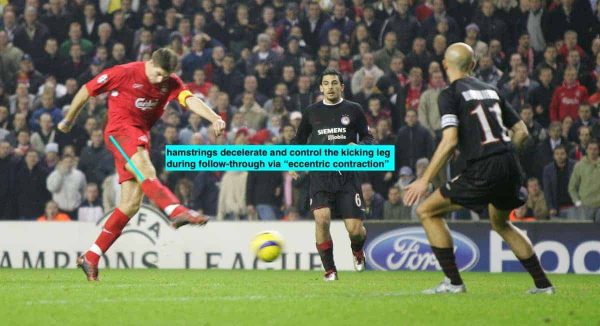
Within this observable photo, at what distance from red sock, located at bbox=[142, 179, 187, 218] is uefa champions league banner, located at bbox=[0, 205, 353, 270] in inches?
229

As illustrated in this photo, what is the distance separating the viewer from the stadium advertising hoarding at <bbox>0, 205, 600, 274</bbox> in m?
16.8

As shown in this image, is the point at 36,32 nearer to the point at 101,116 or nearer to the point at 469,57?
the point at 101,116

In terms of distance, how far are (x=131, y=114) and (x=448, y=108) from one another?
3.68 metres

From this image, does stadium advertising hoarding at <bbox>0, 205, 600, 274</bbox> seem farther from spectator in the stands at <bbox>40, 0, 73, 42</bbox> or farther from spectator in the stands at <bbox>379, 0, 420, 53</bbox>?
spectator in the stands at <bbox>40, 0, 73, 42</bbox>

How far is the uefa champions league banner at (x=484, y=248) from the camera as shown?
16.6 metres

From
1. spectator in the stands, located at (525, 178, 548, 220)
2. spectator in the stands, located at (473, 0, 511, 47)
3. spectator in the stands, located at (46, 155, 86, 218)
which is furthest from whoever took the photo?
spectator in the stands, located at (473, 0, 511, 47)

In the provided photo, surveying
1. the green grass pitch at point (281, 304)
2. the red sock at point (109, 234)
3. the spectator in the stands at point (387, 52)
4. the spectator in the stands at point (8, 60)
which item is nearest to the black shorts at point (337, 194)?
the green grass pitch at point (281, 304)

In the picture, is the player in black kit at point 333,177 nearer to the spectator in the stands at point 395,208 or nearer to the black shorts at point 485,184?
the black shorts at point 485,184

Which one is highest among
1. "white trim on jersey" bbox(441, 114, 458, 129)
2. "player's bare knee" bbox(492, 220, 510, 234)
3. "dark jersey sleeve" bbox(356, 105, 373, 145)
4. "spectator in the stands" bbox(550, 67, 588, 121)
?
"spectator in the stands" bbox(550, 67, 588, 121)

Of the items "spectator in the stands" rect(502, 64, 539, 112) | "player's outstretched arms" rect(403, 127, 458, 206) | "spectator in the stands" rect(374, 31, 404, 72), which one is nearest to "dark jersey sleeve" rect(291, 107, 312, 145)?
"player's outstretched arms" rect(403, 127, 458, 206)

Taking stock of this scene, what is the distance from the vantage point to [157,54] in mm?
11664

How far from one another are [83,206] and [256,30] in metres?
5.12

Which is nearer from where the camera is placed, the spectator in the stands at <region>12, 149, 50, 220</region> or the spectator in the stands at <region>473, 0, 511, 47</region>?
the spectator in the stands at <region>12, 149, 50, 220</region>

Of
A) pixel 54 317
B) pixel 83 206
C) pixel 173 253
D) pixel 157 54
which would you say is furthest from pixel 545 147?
pixel 54 317
